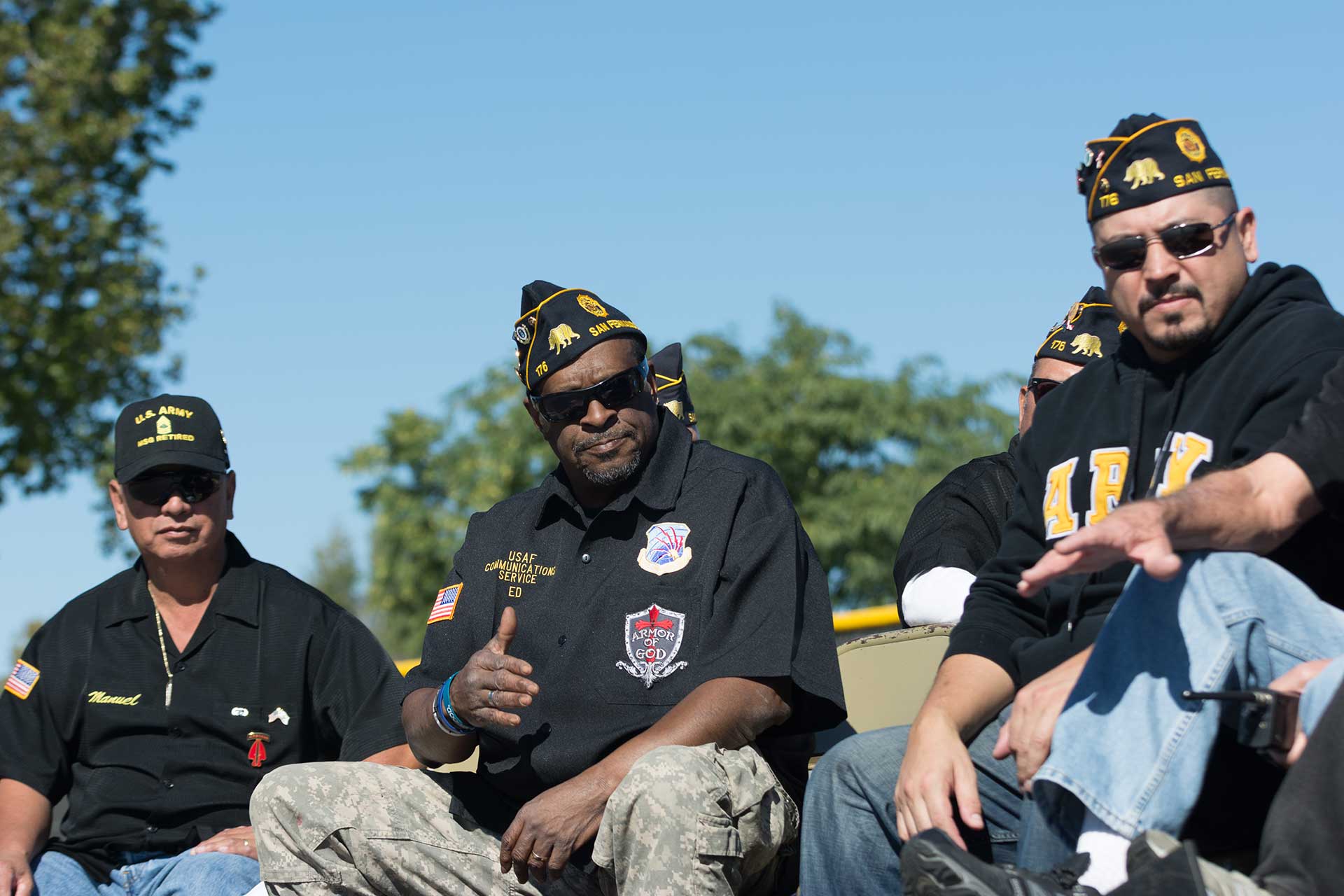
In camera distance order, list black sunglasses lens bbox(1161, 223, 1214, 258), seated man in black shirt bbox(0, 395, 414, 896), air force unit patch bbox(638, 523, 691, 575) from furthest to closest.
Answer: seated man in black shirt bbox(0, 395, 414, 896) < air force unit patch bbox(638, 523, 691, 575) < black sunglasses lens bbox(1161, 223, 1214, 258)

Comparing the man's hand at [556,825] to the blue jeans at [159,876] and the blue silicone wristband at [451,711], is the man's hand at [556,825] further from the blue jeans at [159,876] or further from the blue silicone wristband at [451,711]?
the blue jeans at [159,876]

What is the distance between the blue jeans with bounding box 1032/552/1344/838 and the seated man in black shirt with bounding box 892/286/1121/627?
199 cm

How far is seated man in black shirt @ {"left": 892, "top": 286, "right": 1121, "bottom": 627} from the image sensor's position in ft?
16.1

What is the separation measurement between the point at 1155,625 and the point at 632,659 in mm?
1673

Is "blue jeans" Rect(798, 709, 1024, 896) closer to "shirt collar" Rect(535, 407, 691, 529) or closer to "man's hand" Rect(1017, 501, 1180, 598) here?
"man's hand" Rect(1017, 501, 1180, 598)

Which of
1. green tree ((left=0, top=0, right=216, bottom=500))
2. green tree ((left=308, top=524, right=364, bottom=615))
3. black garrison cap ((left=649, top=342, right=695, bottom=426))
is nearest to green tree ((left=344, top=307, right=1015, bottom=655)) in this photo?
green tree ((left=0, top=0, right=216, bottom=500))

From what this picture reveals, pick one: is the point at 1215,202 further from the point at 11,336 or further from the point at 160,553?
the point at 11,336

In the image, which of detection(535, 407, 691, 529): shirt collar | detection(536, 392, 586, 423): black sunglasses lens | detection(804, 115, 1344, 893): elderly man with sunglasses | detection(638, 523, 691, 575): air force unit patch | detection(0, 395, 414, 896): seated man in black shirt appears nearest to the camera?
detection(804, 115, 1344, 893): elderly man with sunglasses

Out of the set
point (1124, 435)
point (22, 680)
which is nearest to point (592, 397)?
point (1124, 435)

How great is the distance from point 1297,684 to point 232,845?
331 cm

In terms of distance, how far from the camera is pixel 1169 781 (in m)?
2.68

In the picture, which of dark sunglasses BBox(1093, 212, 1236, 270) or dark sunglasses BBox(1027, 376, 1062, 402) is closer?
dark sunglasses BBox(1093, 212, 1236, 270)

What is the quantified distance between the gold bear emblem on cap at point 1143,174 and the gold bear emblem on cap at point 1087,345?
71.4 inches

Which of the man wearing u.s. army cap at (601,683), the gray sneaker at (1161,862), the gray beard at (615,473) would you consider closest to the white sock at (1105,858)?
the gray sneaker at (1161,862)
